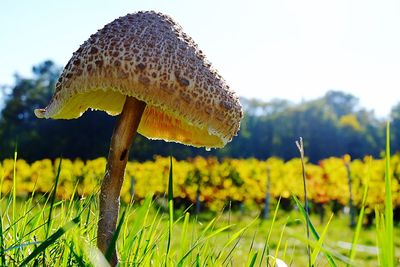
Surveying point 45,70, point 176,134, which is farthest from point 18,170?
point 45,70

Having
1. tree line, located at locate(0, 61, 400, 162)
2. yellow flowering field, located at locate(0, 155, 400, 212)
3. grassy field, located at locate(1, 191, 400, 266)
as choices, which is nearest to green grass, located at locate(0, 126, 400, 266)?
grassy field, located at locate(1, 191, 400, 266)

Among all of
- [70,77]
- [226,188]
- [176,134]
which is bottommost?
[226,188]

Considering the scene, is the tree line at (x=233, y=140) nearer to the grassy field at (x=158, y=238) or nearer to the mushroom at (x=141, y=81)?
the grassy field at (x=158, y=238)

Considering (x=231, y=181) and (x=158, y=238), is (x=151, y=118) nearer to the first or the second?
(x=158, y=238)

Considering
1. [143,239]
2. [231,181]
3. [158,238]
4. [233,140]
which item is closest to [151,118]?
[143,239]

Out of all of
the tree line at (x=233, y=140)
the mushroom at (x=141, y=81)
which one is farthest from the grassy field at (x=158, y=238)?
the tree line at (x=233, y=140)

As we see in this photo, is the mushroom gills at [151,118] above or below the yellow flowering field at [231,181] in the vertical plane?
above

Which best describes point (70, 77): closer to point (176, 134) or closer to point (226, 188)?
point (176, 134)
